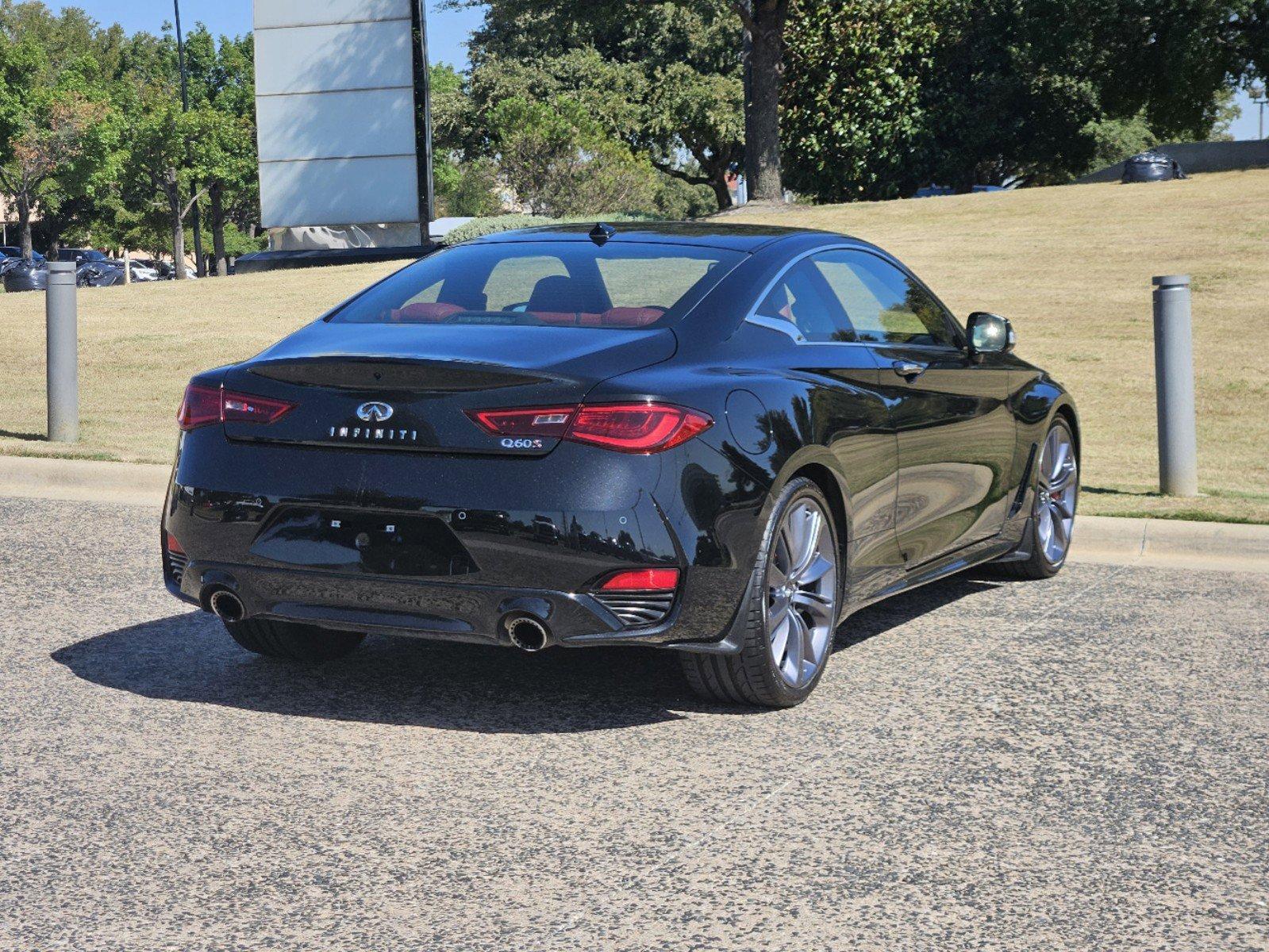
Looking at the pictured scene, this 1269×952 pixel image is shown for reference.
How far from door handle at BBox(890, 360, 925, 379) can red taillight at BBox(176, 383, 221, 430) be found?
238 centimetres

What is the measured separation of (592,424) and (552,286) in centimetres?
102

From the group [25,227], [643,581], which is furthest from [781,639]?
[25,227]

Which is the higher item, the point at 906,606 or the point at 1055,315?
the point at 1055,315

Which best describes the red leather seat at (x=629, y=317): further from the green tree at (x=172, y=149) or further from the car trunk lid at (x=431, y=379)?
the green tree at (x=172, y=149)

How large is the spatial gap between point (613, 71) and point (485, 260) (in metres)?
46.8

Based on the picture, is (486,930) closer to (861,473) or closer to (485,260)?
(861,473)

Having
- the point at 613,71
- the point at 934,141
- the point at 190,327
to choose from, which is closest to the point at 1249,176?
the point at 934,141

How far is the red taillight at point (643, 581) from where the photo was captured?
180 inches

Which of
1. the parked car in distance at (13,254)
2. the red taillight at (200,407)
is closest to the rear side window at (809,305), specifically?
the red taillight at (200,407)

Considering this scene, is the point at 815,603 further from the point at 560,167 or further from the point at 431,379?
the point at 560,167

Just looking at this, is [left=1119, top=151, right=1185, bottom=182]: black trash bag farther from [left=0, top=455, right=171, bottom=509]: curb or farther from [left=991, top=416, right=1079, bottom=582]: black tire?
[left=991, top=416, right=1079, bottom=582]: black tire

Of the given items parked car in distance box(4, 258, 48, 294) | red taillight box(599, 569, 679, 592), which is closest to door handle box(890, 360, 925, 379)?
red taillight box(599, 569, 679, 592)

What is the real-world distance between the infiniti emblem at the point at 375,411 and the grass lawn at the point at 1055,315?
522 cm

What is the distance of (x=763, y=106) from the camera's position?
1220 inches
